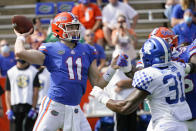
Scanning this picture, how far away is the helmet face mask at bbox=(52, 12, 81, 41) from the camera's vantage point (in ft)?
13.9

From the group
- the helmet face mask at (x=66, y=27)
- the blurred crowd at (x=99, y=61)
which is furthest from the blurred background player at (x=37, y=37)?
the helmet face mask at (x=66, y=27)

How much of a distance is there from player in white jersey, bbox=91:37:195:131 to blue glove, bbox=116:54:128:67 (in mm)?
803

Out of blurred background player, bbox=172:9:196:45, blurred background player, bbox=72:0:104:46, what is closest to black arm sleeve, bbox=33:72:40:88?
blurred background player, bbox=72:0:104:46

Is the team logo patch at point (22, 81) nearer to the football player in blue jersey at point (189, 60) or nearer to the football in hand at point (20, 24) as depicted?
the football in hand at point (20, 24)

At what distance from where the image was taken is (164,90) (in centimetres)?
339

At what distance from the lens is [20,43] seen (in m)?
3.96

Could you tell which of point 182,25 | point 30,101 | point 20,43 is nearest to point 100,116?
point 30,101

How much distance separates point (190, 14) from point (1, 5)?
7156 mm

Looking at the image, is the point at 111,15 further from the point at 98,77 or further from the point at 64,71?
the point at 64,71

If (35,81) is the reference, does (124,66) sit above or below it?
above

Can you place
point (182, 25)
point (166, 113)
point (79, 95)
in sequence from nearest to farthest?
point (166, 113) < point (79, 95) < point (182, 25)

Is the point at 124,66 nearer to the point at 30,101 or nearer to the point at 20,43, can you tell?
the point at 20,43

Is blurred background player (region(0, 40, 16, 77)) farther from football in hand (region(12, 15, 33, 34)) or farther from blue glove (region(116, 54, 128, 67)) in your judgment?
blue glove (region(116, 54, 128, 67))

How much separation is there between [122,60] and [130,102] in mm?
971
